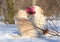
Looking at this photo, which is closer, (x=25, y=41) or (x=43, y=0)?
(x=25, y=41)

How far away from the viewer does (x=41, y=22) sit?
4.73 meters

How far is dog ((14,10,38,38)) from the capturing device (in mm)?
4652

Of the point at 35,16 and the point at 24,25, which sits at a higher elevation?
the point at 35,16

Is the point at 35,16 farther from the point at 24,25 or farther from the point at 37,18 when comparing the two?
the point at 24,25

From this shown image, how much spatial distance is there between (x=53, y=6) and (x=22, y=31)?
22.5 ft

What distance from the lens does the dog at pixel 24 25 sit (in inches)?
183

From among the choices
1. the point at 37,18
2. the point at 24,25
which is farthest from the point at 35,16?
the point at 24,25

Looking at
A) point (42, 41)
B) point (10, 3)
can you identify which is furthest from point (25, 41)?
point (10, 3)

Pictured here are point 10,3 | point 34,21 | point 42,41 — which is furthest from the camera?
point 10,3

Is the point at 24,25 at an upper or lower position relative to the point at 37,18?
lower

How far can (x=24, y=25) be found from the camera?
186 inches

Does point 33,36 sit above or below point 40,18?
below

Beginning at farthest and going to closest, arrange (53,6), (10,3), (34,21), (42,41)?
(53,6), (10,3), (34,21), (42,41)

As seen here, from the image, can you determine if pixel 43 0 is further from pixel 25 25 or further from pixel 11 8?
pixel 25 25
